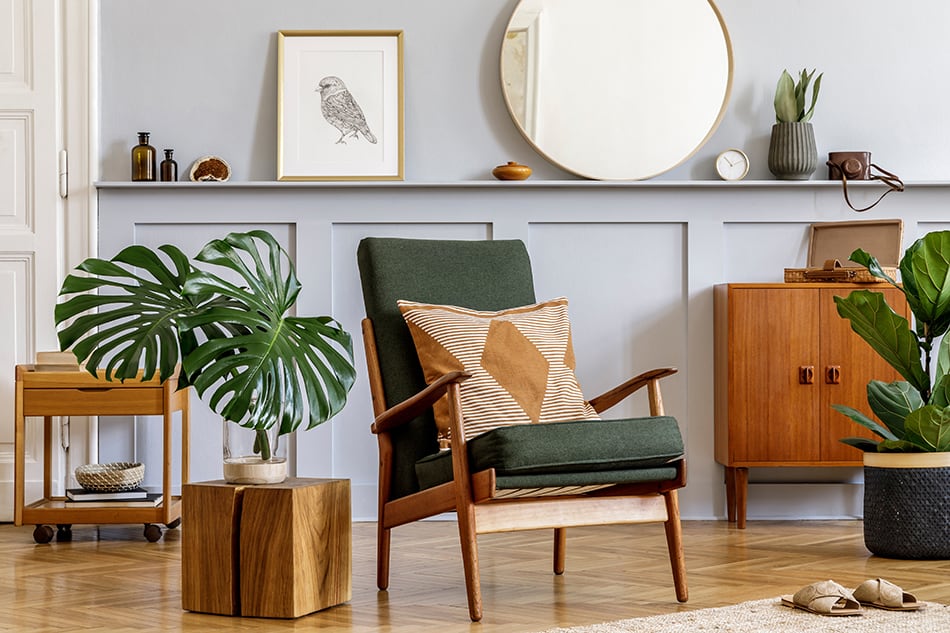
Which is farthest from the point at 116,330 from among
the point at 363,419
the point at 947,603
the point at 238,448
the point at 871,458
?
the point at 871,458

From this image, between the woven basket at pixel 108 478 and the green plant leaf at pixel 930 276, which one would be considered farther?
the woven basket at pixel 108 478

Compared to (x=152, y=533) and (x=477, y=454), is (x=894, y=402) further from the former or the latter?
(x=152, y=533)

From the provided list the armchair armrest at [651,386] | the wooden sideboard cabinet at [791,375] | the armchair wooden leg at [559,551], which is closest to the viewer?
the armchair armrest at [651,386]

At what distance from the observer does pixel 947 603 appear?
110 inches

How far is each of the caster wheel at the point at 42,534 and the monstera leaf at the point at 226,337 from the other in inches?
57.5

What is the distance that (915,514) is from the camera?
3.50m

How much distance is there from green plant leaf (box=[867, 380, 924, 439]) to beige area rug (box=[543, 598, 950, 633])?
3.31 ft

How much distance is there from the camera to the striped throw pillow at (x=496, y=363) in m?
3.03

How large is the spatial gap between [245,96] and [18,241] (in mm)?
1064

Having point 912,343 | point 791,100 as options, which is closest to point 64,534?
point 912,343

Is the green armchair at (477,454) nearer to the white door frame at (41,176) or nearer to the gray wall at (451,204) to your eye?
the gray wall at (451,204)

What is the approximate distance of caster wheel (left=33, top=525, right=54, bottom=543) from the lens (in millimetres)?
3877

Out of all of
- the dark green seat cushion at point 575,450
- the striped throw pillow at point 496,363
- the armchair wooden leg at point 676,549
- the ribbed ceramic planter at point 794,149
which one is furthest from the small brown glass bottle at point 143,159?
the armchair wooden leg at point 676,549

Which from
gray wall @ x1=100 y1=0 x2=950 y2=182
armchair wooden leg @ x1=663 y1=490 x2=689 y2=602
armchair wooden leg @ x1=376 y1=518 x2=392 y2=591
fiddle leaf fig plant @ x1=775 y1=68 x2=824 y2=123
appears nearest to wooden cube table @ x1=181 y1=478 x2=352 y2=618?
armchair wooden leg @ x1=376 y1=518 x2=392 y2=591
